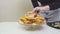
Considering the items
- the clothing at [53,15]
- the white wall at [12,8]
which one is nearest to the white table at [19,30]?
the clothing at [53,15]

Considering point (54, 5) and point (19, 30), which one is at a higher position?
point (54, 5)

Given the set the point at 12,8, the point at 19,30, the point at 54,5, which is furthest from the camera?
the point at 12,8

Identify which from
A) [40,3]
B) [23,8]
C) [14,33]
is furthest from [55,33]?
[23,8]

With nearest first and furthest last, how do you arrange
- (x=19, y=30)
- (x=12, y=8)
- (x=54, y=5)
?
(x=19, y=30)
(x=54, y=5)
(x=12, y=8)

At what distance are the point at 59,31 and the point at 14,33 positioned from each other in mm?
300

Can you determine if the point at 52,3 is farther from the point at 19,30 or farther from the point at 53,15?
the point at 19,30

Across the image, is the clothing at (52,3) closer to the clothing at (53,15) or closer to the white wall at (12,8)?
the clothing at (53,15)

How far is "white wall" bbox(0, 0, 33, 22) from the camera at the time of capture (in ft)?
4.22

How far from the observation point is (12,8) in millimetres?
1305

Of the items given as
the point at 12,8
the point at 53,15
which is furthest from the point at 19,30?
the point at 12,8

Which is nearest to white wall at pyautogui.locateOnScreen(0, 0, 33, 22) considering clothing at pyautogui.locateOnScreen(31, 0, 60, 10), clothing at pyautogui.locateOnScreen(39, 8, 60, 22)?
clothing at pyautogui.locateOnScreen(31, 0, 60, 10)

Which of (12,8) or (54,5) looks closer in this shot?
(54,5)

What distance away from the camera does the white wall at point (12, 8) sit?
4.22ft

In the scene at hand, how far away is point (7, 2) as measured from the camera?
1280mm
